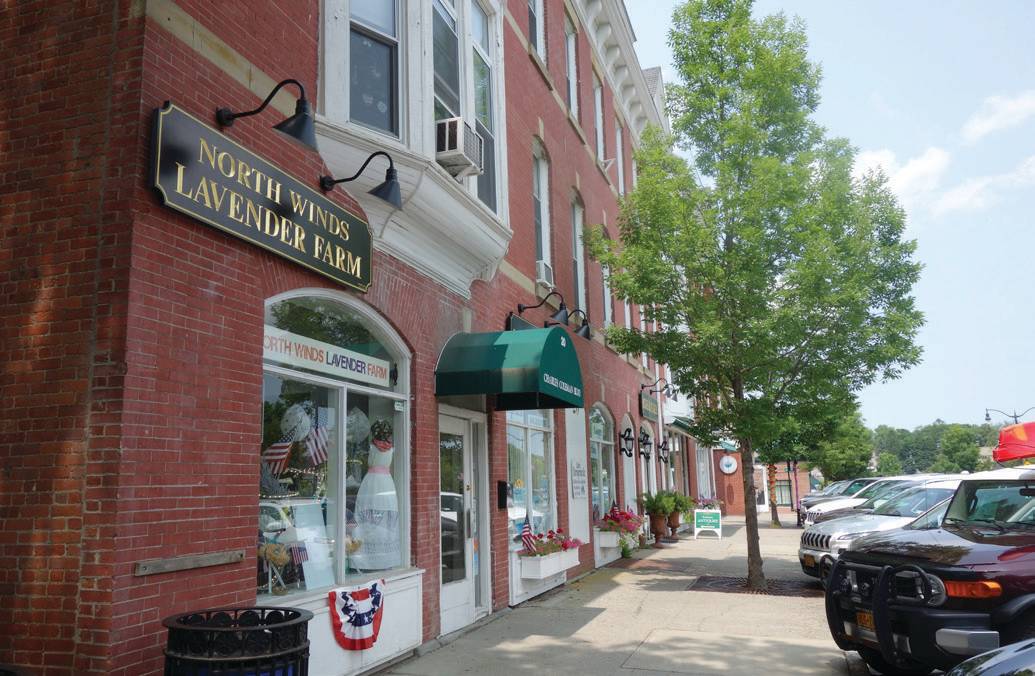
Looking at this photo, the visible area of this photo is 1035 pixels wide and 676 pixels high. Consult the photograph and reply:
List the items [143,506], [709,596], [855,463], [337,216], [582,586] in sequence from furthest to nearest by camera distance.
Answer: [855,463]
[582,586]
[709,596]
[337,216]
[143,506]

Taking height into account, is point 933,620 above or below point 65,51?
below

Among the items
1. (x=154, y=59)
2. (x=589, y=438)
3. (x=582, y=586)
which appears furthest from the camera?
(x=589, y=438)

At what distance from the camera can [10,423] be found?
4828 mm

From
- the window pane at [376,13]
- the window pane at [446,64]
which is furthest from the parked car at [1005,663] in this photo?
the window pane at [446,64]

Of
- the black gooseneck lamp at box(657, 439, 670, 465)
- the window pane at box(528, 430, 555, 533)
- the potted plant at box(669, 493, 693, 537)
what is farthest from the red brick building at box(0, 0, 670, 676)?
the black gooseneck lamp at box(657, 439, 670, 465)

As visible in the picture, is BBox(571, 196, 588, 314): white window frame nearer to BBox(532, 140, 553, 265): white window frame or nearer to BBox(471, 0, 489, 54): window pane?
BBox(532, 140, 553, 265): white window frame

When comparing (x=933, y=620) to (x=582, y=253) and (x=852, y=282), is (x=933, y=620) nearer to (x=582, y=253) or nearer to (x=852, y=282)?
(x=852, y=282)

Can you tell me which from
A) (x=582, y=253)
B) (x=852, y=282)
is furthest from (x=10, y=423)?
(x=582, y=253)

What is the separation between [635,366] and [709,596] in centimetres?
930

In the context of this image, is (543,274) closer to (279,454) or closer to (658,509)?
(279,454)

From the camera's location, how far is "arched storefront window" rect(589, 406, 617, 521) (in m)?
15.6

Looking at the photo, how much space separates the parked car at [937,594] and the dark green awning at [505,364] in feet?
11.3

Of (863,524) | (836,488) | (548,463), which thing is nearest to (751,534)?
(863,524)

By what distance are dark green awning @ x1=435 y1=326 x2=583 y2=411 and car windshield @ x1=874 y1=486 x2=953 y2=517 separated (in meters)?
6.12
